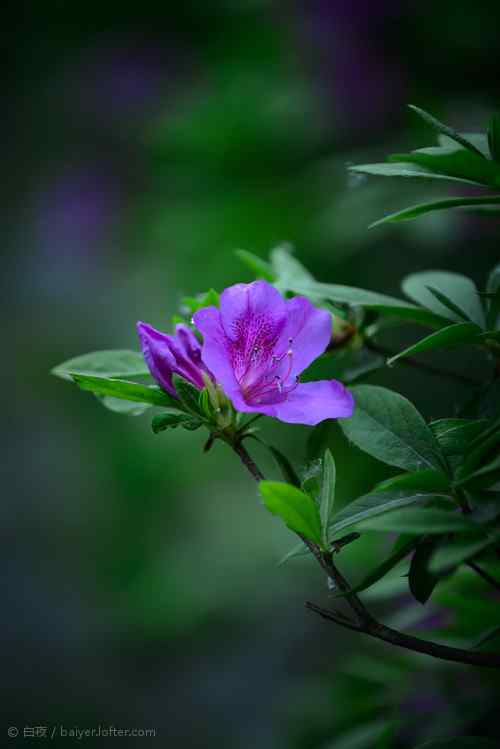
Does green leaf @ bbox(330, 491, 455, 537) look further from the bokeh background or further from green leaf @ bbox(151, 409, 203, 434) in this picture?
the bokeh background

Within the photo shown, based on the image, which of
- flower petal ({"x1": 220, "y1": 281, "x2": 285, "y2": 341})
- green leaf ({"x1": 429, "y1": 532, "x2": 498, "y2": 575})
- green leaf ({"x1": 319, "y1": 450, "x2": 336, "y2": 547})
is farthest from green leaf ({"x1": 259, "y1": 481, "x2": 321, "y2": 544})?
flower petal ({"x1": 220, "y1": 281, "x2": 285, "y2": 341})

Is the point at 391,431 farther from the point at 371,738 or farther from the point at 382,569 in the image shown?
the point at 371,738

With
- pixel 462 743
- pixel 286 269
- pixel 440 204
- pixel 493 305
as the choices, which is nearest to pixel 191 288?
pixel 286 269

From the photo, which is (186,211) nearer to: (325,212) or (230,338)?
(325,212)

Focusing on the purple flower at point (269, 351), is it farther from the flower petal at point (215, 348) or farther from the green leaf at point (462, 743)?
the green leaf at point (462, 743)

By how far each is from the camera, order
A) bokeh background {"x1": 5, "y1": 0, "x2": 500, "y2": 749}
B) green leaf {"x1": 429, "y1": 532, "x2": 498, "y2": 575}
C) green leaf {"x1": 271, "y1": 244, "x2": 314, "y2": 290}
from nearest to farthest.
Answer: green leaf {"x1": 429, "y1": 532, "x2": 498, "y2": 575}
green leaf {"x1": 271, "y1": 244, "x2": 314, "y2": 290}
bokeh background {"x1": 5, "y1": 0, "x2": 500, "y2": 749}

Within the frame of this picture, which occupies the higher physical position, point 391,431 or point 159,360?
point 159,360

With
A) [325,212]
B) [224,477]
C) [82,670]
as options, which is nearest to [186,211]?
[325,212]
